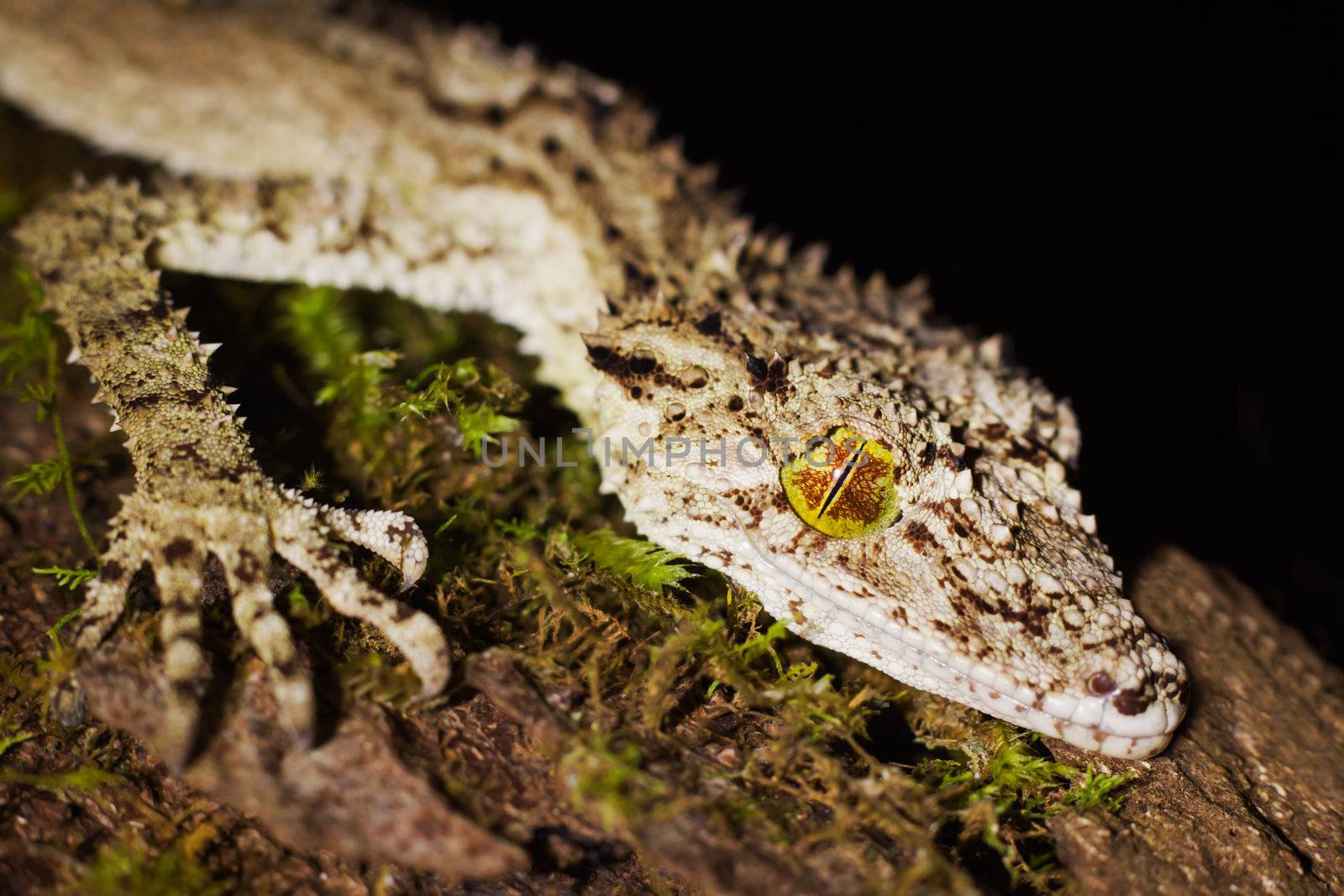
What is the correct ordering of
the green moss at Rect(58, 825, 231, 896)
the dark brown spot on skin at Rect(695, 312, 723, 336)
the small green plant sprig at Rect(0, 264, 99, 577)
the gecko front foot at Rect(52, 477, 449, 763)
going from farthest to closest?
the dark brown spot on skin at Rect(695, 312, 723, 336)
the small green plant sprig at Rect(0, 264, 99, 577)
the gecko front foot at Rect(52, 477, 449, 763)
the green moss at Rect(58, 825, 231, 896)

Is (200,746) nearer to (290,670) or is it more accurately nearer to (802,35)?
(290,670)

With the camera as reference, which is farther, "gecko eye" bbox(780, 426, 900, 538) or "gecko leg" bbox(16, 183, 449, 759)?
"gecko eye" bbox(780, 426, 900, 538)

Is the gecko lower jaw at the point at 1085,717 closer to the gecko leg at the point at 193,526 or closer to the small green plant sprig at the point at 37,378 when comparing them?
the gecko leg at the point at 193,526

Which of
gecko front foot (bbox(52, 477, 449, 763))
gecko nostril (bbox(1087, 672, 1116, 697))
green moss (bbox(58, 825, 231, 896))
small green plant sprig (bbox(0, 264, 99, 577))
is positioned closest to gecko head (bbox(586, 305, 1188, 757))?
gecko nostril (bbox(1087, 672, 1116, 697))

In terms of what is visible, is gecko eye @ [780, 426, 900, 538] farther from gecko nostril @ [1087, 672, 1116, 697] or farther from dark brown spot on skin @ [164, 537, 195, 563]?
dark brown spot on skin @ [164, 537, 195, 563]

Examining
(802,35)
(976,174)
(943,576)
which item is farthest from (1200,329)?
(943,576)

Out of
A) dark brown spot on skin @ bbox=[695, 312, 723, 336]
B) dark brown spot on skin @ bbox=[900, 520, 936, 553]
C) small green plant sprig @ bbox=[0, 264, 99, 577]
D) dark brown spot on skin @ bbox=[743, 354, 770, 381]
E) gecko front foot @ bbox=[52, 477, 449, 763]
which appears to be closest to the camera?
gecko front foot @ bbox=[52, 477, 449, 763]

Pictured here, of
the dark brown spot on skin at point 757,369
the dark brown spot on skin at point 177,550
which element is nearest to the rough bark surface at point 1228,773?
the dark brown spot on skin at point 757,369
